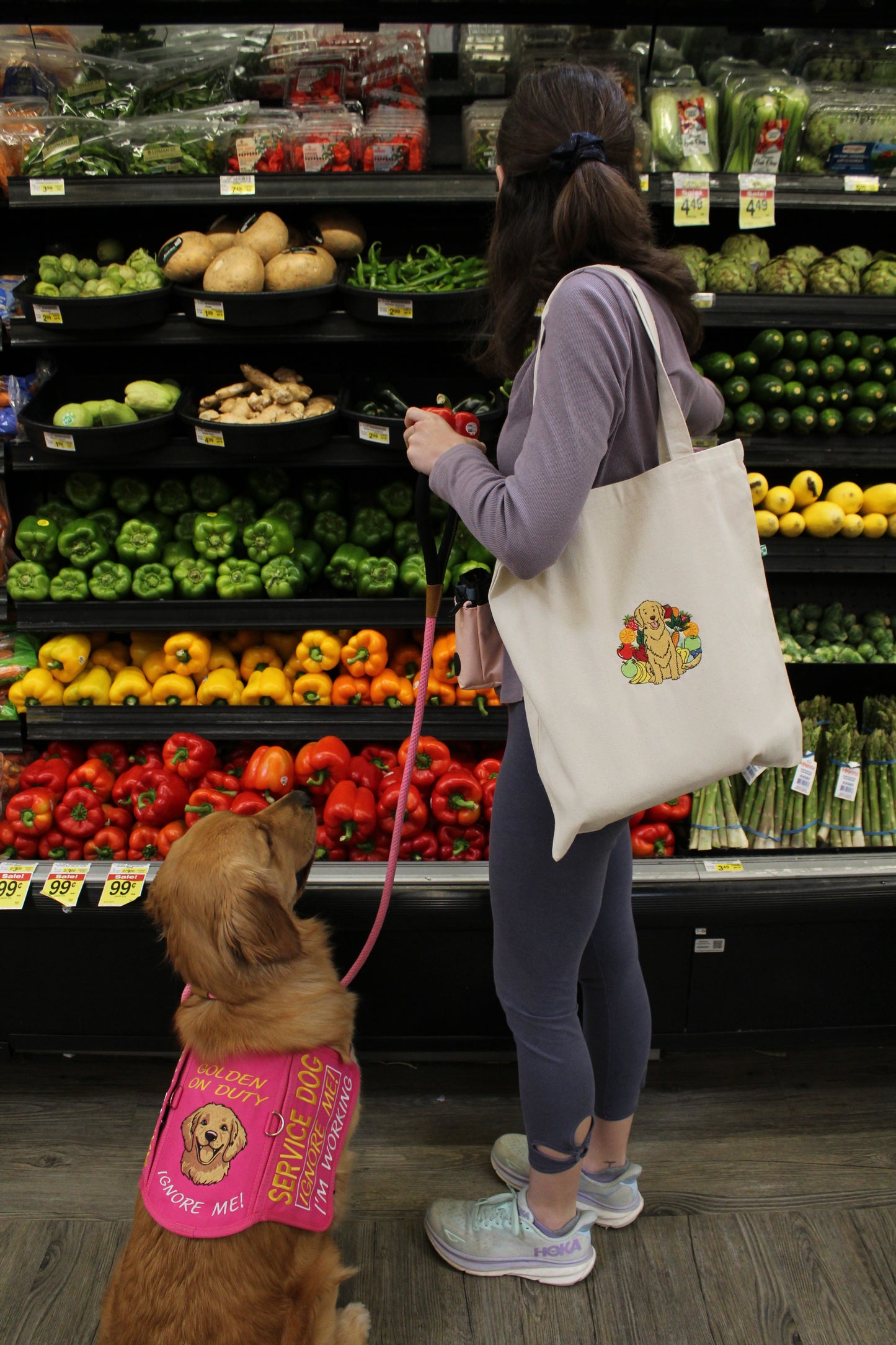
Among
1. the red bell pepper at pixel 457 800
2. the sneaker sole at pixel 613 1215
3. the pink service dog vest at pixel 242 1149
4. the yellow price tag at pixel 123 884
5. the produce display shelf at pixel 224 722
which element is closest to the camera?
the pink service dog vest at pixel 242 1149

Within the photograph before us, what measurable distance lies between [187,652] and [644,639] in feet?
5.85

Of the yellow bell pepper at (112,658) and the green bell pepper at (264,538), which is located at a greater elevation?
the green bell pepper at (264,538)

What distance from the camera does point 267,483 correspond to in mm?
2828

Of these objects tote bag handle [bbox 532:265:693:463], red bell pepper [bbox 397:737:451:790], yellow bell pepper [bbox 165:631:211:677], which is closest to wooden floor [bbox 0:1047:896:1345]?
red bell pepper [bbox 397:737:451:790]

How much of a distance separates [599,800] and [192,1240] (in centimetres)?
102

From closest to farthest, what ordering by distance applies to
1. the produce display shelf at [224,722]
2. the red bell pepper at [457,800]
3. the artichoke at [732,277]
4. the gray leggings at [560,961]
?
the gray leggings at [560,961], the artichoke at [732,277], the red bell pepper at [457,800], the produce display shelf at [224,722]

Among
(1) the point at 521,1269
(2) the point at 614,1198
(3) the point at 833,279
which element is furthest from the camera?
(3) the point at 833,279

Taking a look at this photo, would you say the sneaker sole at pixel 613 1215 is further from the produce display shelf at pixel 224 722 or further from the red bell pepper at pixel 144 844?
the red bell pepper at pixel 144 844

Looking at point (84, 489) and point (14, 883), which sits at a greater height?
point (84, 489)

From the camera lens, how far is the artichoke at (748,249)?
8.61 ft

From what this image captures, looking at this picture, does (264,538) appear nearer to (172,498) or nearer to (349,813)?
(172,498)

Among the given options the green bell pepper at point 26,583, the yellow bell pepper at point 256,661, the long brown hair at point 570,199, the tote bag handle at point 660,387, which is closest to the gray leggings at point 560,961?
the tote bag handle at point 660,387

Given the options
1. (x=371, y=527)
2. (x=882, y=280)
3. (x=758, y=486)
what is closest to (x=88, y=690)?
(x=371, y=527)

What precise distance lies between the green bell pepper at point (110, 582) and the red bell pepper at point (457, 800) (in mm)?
1155
